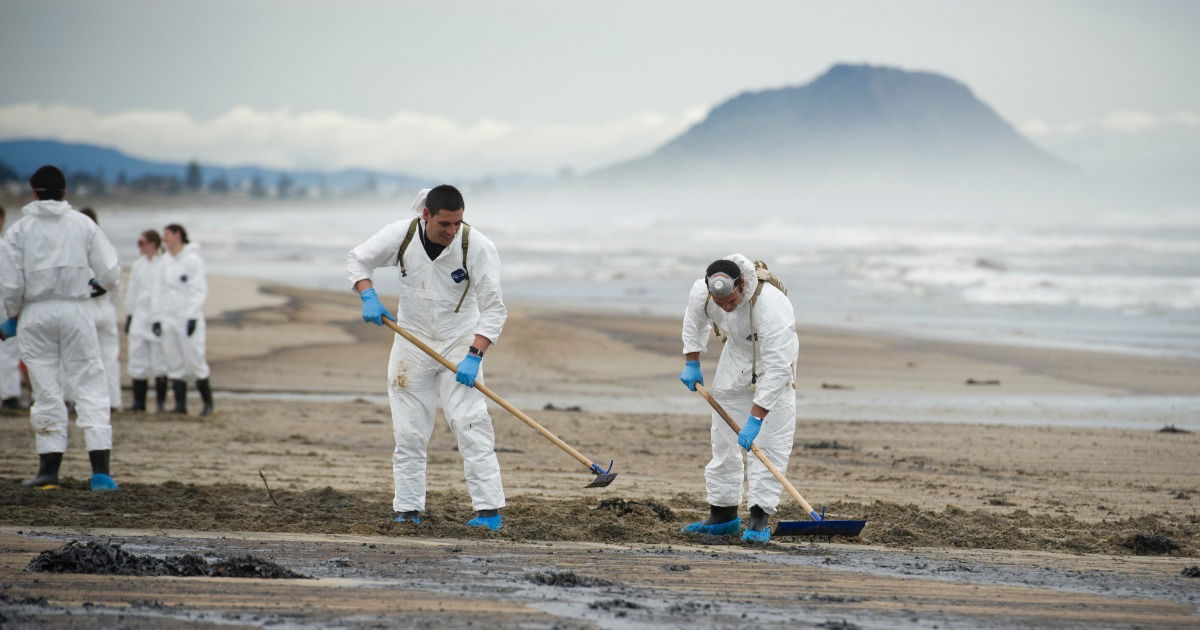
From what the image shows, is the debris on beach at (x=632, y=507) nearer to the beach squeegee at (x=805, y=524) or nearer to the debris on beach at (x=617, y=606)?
the beach squeegee at (x=805, y=524)

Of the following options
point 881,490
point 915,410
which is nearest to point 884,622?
point 881,490

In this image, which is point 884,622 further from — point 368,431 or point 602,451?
point 368,431

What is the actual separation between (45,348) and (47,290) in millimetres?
413

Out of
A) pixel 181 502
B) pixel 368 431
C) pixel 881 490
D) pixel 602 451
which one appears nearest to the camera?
pixel 181 502

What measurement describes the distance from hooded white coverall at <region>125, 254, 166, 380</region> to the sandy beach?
21.6 inches

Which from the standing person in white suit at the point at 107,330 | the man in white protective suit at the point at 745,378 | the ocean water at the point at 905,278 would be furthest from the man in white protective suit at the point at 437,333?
the ocean water at the point at 905,278

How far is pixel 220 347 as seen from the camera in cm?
1708

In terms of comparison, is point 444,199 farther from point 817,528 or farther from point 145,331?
point 145,331

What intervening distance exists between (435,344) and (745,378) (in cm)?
188

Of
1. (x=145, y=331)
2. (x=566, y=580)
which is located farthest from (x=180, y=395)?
(x=566, y=580)

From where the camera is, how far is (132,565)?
5.58 meters

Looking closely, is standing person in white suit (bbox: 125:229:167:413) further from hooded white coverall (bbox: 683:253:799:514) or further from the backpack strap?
hooded white coverall (bbox: 683:253:799:514)

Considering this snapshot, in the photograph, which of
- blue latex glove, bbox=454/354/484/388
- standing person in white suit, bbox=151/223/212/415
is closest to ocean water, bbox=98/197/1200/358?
standing person in white suit, bbox=151/223/212/415

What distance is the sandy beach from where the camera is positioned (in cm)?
536
